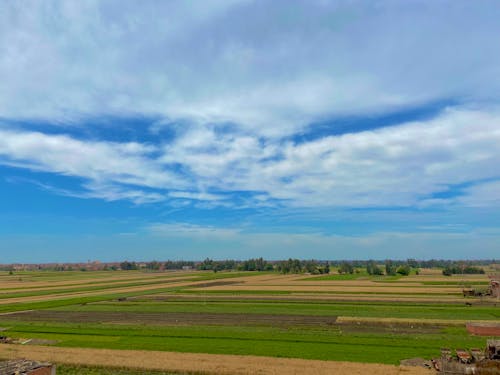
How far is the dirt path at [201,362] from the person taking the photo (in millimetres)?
28625

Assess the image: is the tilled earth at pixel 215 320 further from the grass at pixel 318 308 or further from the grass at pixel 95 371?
the grass at pixel 95 371

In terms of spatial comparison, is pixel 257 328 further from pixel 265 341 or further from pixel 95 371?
pixel 95 371

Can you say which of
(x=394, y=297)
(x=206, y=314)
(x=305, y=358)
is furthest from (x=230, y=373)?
(x=394, y=297)

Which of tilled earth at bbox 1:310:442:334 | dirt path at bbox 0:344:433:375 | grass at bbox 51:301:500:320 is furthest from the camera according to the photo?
grass at bbox 51:301:500:320

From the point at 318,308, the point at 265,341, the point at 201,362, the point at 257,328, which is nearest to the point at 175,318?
the point at 257,328

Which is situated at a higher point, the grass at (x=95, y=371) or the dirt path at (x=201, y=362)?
the dirt path at (x=201, y=362)

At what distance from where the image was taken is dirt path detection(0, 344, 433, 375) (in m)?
28.6

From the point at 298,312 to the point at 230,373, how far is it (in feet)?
101

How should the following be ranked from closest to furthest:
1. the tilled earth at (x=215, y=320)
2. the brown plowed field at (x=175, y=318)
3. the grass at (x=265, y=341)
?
the grass at (x=265, y=341)
the tilled earth at (x=215, y=320)
the brown plowed field at (x=175, y=318)

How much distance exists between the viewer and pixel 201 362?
31.3 metres

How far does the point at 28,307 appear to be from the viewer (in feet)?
232

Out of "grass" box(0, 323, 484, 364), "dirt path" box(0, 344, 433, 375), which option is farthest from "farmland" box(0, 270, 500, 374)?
"dirt path" box(0, 344, 433, 375)

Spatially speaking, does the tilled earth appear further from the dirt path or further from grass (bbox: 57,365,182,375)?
grass (bbox: 57,365,182,375)

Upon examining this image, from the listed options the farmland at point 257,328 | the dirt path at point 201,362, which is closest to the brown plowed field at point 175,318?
the farmland at point 257,328
